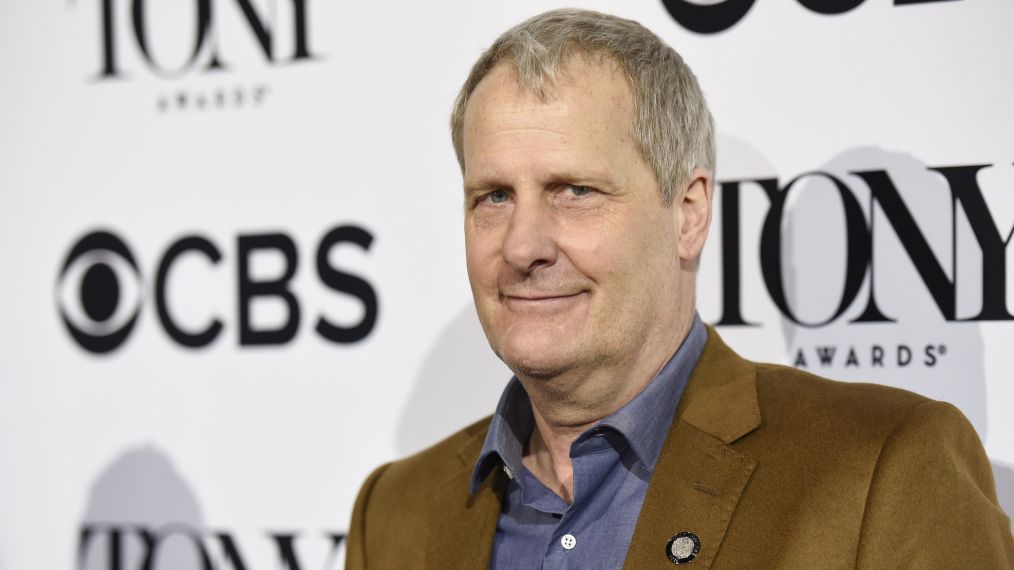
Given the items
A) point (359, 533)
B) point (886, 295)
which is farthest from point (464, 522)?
point (886, 295)

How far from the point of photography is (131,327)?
2.74 m

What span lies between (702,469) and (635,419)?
0.13 metres

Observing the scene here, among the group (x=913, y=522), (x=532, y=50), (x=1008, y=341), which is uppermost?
(x=532, y=50)

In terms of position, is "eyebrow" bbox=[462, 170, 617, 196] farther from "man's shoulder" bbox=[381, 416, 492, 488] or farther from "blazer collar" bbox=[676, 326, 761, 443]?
"man's shoulder" bbox=[381, 416, 492, 488]

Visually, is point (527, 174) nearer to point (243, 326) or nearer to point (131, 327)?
point (243, 326)

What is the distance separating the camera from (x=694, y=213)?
1.75m

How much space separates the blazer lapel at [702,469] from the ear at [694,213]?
7.7 inches

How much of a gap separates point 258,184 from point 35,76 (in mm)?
738

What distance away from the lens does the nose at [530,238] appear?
1.59 m

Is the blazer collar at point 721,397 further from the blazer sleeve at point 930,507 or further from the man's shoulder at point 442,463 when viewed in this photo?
the man's shoulder at point 442,463

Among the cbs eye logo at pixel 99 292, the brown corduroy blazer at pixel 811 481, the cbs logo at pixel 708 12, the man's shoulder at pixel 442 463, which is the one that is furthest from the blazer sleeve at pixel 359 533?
the cbs logo at pixel 708 12

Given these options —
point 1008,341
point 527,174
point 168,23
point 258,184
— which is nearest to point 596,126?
point 527,174

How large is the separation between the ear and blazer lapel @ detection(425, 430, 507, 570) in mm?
499

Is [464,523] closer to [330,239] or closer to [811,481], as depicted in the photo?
[811,481]
